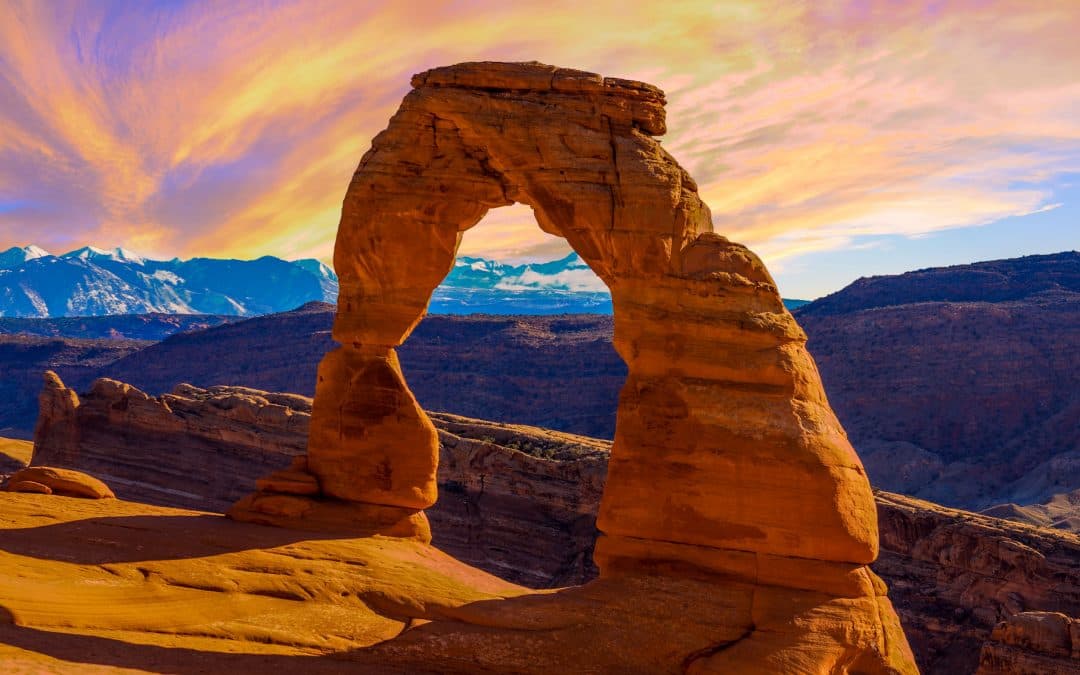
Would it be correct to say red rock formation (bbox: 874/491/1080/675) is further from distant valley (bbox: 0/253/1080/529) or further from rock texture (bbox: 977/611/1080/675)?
distant valley (bbox: 0/253/1080/529)

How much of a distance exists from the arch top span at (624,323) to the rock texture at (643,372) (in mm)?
33

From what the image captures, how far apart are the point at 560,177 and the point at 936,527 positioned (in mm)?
21475

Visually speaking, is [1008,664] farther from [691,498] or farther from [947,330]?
[947,330]

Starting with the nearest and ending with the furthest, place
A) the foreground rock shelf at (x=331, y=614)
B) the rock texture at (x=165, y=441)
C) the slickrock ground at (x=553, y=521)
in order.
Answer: the foreground rock shelf at (x=331, y=614) → the slickrock ground at (x=553, y=521) → the rock texture at (x=165, y=441)

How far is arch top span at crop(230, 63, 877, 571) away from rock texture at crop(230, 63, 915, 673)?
0.03m

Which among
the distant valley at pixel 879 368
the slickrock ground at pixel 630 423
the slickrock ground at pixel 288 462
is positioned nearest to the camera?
the slickrock ground at pixel 630 423

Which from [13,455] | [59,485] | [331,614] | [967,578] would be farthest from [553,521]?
[13,455]

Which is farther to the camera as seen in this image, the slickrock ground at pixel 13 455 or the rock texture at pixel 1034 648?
the slickrock ground at pixel 13 455

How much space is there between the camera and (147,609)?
14.4m

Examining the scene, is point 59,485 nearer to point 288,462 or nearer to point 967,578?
point 288,462

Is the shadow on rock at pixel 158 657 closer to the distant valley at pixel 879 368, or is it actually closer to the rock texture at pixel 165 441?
the rock texture at pixel 165 441

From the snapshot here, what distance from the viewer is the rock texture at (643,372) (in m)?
14.9

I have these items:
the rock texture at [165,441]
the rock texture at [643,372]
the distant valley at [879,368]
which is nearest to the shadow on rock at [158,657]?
the rock texture at [643,372]

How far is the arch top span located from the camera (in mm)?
15242
